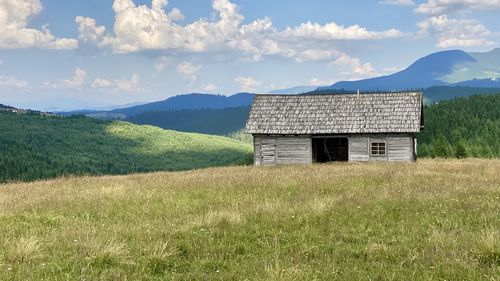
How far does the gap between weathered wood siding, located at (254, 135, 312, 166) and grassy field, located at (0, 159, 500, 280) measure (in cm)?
2227

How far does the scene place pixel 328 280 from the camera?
5895 mm

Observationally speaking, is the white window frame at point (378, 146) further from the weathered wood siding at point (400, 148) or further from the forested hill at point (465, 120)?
the forested hill at point (465, 120)

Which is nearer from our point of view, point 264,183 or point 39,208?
point 39,208

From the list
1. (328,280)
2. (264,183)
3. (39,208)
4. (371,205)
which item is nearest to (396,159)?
(264,183)

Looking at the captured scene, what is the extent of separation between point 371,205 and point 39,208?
29.0 feet

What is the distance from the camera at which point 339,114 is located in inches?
1469

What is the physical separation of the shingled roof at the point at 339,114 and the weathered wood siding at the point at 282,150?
895 millimetres

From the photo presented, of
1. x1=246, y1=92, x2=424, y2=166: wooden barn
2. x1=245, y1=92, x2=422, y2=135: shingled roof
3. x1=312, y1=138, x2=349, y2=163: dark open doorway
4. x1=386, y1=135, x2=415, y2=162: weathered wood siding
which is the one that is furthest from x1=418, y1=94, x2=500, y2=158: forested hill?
x1=386, y1=135, x2=415, y2=162: weathered wood siding

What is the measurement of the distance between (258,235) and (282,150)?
28.7 m

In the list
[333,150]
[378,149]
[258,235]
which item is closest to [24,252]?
[258,235]

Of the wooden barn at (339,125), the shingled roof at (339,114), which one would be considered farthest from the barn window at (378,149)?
the shingled roof at (339,114)

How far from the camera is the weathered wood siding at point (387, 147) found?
3531cm

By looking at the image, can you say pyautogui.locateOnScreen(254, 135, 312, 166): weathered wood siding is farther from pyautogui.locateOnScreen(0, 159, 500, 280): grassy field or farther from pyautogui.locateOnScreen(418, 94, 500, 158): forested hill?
pyautogui.locateOnScreen(418, 94, 500, 158): forested hill

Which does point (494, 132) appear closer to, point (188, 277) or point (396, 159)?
point (396, 159)
